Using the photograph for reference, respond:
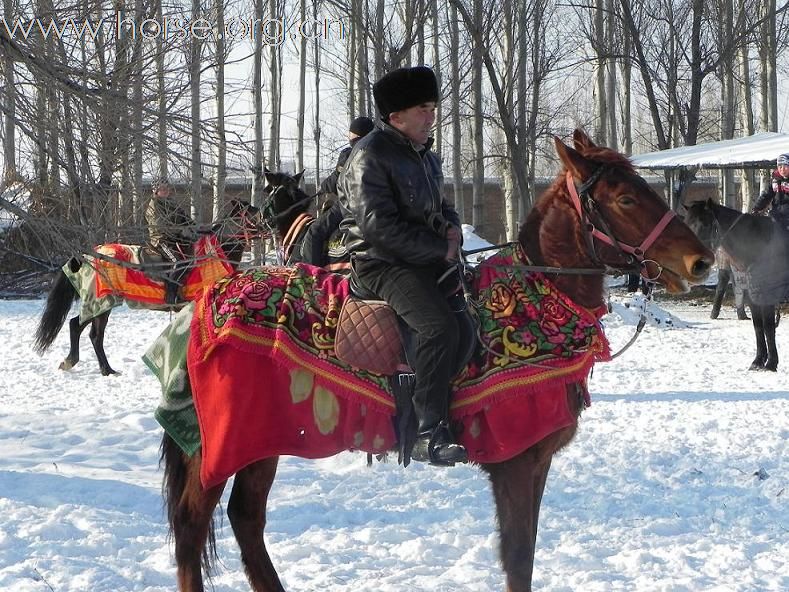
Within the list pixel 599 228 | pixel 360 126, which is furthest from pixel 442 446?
pixel 360 126

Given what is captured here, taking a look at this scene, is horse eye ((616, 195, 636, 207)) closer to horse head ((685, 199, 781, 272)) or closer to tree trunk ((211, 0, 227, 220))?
tree trunk ((211, 0, 227, 220))

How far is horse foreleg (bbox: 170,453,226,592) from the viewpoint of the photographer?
12.4 feet

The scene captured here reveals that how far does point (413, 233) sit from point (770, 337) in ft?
25.8

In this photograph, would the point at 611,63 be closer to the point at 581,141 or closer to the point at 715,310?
the point at 715,310

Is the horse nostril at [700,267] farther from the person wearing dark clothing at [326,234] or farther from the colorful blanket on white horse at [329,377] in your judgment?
the person wearing dark clothing at [326,234]

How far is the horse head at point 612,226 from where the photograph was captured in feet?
11.8

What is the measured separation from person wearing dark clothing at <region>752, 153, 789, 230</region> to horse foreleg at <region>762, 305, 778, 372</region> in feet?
6.54

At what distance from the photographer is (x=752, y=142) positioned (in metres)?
18.3

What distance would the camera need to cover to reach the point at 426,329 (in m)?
3.57

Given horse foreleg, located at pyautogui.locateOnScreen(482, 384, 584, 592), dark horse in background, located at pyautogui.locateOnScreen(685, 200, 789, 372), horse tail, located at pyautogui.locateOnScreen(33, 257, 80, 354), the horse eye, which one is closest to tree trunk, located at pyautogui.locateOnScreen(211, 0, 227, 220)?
the horse eye

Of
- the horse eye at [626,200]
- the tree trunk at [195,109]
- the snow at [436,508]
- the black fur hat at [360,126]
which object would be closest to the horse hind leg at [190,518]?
the snow at [436,508]

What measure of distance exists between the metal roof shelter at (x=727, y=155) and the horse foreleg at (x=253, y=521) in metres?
14.2

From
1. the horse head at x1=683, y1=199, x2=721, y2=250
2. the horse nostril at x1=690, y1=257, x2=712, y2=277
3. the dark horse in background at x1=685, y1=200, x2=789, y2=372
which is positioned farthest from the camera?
the horse head at x1=683, y1=199, x2=721, y2=250

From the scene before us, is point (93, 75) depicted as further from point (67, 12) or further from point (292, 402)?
point (292, 402)
